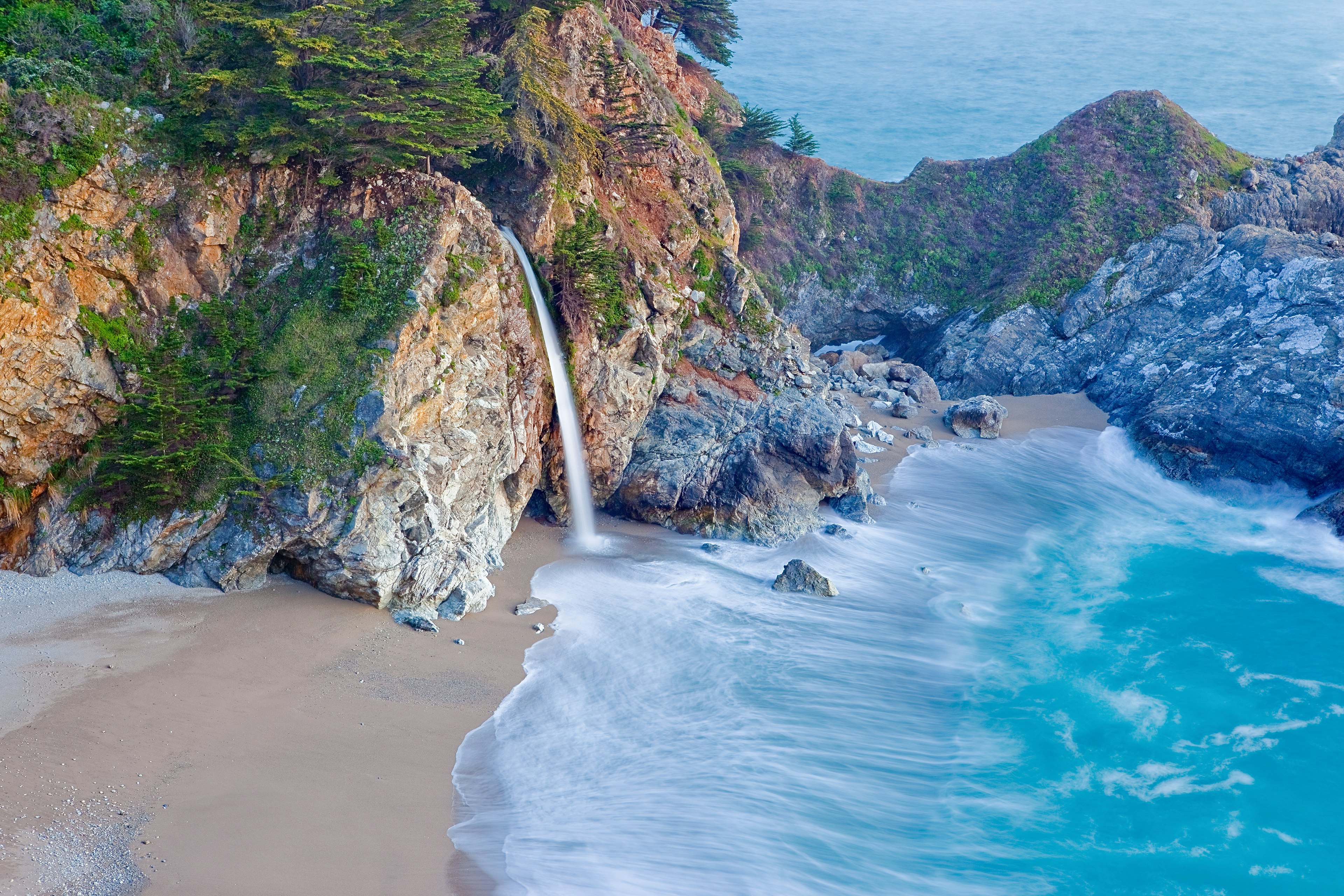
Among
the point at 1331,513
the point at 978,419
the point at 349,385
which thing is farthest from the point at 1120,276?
the point at 349,385

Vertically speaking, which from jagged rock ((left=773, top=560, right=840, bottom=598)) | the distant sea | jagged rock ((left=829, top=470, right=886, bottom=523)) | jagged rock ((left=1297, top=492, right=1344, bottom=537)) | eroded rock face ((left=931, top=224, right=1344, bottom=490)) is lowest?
jagged rock ((left=773, top=560, right=840, bottom=598))

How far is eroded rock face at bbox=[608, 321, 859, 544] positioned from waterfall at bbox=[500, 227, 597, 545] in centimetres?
89

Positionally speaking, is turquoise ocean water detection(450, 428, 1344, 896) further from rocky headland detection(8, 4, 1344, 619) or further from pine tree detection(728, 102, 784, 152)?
pine tree detection(728, 102, 784, 152)

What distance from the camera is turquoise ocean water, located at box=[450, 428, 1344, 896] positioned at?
12.0 m

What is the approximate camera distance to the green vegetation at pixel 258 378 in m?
14.1

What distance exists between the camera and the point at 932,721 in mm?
14656

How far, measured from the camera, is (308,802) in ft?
37.3

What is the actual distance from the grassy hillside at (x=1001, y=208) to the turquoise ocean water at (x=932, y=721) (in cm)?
1348

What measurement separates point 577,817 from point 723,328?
1308cm

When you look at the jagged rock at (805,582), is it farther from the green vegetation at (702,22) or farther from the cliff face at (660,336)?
the green vegetation at (702,22)

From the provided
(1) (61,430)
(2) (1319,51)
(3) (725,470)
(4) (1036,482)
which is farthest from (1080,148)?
(2) (1319,51)

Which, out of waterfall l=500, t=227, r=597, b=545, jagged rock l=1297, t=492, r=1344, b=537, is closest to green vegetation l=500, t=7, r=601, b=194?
waterfall l=500, t=227, r=597, b=545

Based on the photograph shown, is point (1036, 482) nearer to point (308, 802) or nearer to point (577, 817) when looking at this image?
point (577, 817)

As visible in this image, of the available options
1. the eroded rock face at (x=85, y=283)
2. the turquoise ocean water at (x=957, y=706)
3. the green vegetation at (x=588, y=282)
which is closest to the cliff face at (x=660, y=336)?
the green vegetation at (x=588, y=282)
